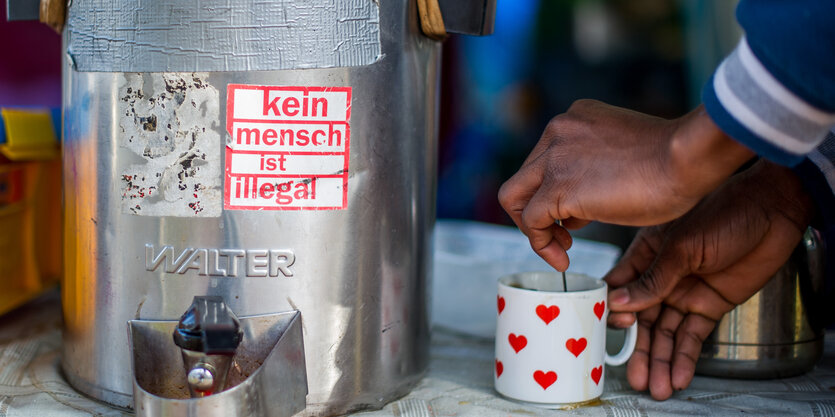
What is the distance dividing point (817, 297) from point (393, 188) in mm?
457

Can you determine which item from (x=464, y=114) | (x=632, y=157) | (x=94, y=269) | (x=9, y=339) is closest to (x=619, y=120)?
(x=632, y=157)

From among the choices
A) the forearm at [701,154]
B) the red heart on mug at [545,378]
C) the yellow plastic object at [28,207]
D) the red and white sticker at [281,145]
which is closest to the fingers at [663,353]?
the red heart on mug at [545,378]

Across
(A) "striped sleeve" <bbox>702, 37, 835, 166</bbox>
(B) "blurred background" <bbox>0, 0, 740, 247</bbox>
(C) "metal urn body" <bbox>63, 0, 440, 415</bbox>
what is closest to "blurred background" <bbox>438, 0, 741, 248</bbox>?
(B) "blurred background" <bbox>0, 0, 740, 247</bbox>

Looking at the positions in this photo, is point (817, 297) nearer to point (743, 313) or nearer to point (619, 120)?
point (743, 313)

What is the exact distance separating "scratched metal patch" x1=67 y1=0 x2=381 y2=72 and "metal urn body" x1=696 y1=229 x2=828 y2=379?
0.45m

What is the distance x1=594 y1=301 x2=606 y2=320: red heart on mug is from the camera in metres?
0.64

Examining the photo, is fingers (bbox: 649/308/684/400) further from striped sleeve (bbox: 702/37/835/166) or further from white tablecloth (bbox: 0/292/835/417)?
striped sleeve (bbox: 702/37/835/166)

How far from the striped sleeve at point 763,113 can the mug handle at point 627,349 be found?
26 centimetres

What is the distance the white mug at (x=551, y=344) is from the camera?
624 mm

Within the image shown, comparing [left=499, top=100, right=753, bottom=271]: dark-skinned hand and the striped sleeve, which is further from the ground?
the striped sleeve

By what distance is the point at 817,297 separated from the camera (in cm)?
74

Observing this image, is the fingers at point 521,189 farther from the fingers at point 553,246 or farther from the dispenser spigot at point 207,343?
the dispenser spigot at point 207,343

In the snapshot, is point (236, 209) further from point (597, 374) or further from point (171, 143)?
point (597, 374)

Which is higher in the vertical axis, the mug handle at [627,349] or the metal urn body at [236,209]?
the metal urn body at [236,209]
